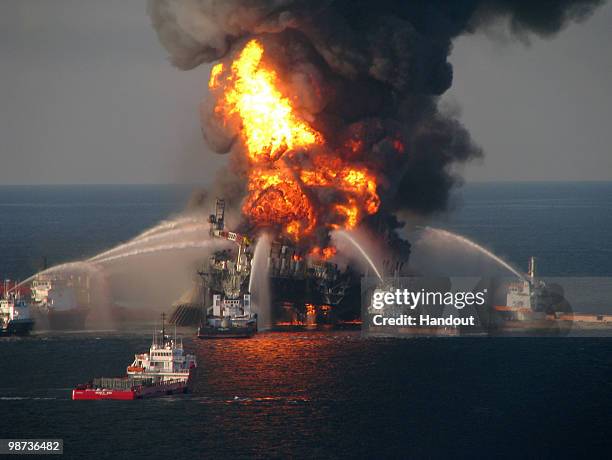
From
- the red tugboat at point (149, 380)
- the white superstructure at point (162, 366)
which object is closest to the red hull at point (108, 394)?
the red tugboat at point (149, 380)

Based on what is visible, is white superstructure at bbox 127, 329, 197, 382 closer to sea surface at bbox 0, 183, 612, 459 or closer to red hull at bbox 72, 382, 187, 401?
sea surface at bbox 0, 183, 612, 459

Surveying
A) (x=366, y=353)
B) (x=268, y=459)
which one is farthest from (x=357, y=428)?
(x=366, y=353)

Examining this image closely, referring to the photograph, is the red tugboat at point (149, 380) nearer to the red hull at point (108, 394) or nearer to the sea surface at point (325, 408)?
the red hull at point (108, 394)

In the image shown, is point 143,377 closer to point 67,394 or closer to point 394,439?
point 67,394

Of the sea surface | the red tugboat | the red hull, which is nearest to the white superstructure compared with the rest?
the red tugboat

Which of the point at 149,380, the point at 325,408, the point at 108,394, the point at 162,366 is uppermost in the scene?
the point at 162,366

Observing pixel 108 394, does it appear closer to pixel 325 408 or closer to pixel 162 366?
pixel 162 366

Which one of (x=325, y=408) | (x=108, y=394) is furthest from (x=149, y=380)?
(x=325, y=408)

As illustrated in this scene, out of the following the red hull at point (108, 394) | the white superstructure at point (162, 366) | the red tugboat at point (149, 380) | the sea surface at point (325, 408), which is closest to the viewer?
the sea surface at point (325, 408)
